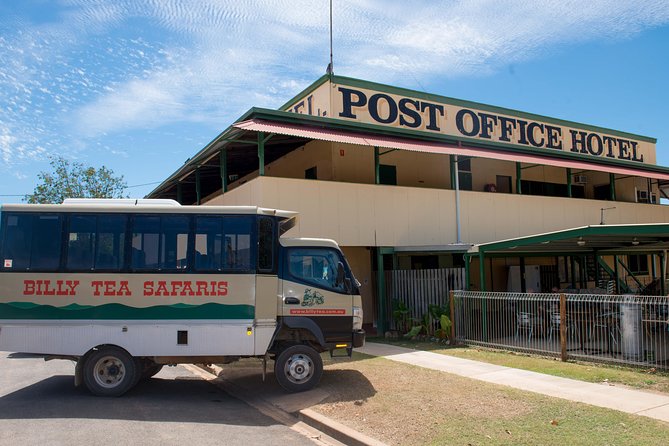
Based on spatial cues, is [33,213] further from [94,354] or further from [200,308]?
[200,308]

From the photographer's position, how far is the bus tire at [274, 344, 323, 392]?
927cm

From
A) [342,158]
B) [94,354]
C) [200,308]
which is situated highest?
[342,158]

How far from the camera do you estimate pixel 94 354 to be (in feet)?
29.3

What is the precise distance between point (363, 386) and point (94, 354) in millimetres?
4386

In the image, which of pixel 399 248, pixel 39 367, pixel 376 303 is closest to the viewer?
pixel 39 367

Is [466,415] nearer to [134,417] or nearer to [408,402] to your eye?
[408,402]

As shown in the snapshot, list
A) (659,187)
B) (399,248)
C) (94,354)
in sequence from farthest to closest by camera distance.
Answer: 1. (659,187)
2. (399,248)
3. (94,354)

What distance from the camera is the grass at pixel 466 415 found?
255 inches

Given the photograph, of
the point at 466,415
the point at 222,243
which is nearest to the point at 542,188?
the point at 222,243

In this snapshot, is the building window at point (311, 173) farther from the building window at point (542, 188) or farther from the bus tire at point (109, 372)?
the bus tire at point (109, 372)

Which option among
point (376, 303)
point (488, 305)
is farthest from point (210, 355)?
point (376, 303)

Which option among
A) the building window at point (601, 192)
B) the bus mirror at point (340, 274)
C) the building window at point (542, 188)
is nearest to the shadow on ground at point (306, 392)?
the bus mirror at point (340, 274)

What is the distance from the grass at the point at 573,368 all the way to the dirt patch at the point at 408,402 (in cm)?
193

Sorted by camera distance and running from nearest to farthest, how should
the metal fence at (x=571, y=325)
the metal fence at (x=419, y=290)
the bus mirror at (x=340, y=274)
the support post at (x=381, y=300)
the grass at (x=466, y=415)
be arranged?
the grass at (x=466, y=415), the bus mirror at (x=340, y=274), the metal fence at (x=571, y=325), the metal fence at (x=419, y=290), the support post at (x=381, y=300)
